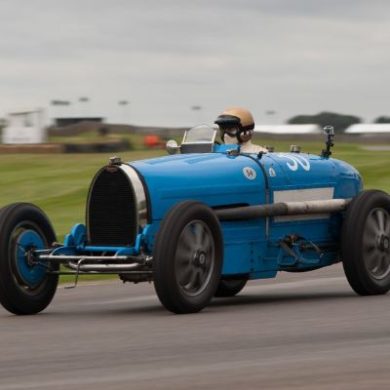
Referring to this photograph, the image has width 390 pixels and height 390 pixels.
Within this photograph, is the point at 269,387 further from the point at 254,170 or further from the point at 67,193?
the point at 67,193

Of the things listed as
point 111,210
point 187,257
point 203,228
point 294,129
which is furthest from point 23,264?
point 294,129

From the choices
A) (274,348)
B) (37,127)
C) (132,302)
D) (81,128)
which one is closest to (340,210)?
(132,302)

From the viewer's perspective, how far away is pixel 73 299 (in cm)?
1207

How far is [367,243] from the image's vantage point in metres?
11.7

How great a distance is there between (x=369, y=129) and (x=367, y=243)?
9883cm

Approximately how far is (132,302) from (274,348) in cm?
356

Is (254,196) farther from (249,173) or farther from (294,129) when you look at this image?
(294,129)

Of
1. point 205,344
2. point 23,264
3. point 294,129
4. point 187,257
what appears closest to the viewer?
point 205,344

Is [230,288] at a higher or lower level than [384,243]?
lower

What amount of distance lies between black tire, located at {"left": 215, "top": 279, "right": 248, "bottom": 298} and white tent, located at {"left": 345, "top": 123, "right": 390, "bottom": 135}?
308ft

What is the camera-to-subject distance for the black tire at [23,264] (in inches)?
413

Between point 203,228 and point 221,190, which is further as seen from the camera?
point 221,190

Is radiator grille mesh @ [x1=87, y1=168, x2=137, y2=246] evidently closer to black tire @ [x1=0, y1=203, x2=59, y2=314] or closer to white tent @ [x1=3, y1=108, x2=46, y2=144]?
black tire @ [x1=0, y1=203, x2=59, y2=314]

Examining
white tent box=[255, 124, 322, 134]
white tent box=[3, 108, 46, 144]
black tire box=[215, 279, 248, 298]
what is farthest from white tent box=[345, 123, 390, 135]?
black tire box=[215, 279, 248, 298]
